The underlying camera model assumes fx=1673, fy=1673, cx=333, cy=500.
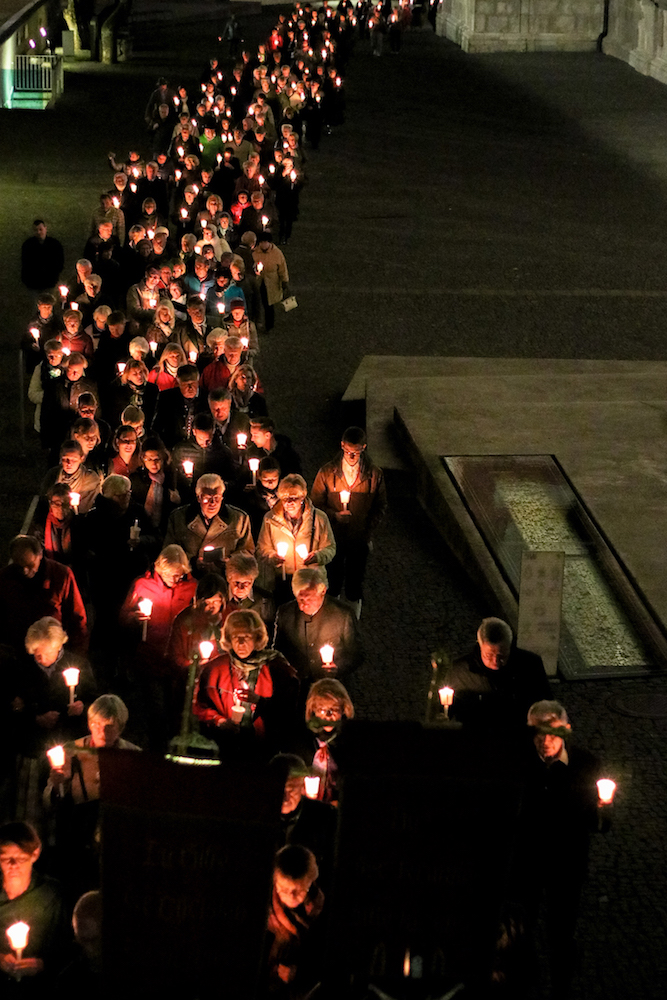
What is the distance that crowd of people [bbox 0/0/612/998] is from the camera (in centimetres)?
635

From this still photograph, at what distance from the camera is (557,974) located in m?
6.70

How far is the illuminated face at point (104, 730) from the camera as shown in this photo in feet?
22.0

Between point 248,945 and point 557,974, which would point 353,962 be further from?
point 557,974

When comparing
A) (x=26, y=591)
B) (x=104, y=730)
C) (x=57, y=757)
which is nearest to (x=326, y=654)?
(x=104, y=730)

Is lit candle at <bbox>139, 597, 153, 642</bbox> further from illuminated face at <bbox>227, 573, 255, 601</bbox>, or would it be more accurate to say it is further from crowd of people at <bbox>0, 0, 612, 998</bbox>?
illuminated face at <bbox>227, 573, 255, 601</bbox>

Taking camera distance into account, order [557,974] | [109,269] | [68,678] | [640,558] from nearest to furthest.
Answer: [557,974] → [68,678] → [640,558] → [109,269]

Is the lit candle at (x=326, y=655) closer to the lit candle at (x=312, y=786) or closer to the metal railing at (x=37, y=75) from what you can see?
the lit candle at (x=312, y=786)

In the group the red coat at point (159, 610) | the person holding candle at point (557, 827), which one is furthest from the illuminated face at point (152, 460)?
the person holding candle at point (557, 827)

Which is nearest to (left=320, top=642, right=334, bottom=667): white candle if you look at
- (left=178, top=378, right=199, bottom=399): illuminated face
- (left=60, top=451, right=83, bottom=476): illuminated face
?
(left=60, top=451, right=83, bottom=476): illuminated face

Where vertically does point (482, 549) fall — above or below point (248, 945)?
below

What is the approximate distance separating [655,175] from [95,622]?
19.9 meters

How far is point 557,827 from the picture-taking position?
6594 mm

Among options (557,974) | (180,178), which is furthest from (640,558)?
(180,178)

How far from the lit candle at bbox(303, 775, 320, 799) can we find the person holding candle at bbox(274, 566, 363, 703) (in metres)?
1.42
